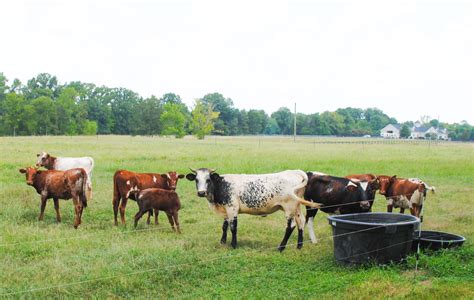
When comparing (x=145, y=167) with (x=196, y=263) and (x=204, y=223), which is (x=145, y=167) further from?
(x=196, y=263)

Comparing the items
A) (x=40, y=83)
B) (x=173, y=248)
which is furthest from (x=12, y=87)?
(x=173, y=248)

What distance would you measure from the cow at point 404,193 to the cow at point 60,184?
7.42m

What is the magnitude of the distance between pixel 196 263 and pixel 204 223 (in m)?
3.69

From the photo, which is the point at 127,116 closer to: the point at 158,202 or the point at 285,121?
the point at 285,121

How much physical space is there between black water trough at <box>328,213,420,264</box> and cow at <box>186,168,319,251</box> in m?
1.48

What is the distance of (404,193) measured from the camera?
471 inches

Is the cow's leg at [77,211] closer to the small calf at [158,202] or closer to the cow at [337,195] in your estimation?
the small calf at [158,202]

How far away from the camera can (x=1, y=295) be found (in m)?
6.47

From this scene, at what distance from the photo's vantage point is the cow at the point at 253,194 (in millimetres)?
9492

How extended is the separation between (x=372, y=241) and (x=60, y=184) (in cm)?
731

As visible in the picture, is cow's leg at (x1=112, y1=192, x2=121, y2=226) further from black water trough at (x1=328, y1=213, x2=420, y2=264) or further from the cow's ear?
black water trough at (x1=328, y1=213, x2=420, y2=264)

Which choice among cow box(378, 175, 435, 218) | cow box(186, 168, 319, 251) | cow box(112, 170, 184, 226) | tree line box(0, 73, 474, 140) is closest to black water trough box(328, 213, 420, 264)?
cow box(186, 168, 319, 251)

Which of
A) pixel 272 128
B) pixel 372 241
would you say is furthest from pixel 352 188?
pixel 272 128

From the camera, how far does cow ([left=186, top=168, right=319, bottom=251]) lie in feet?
31.1
